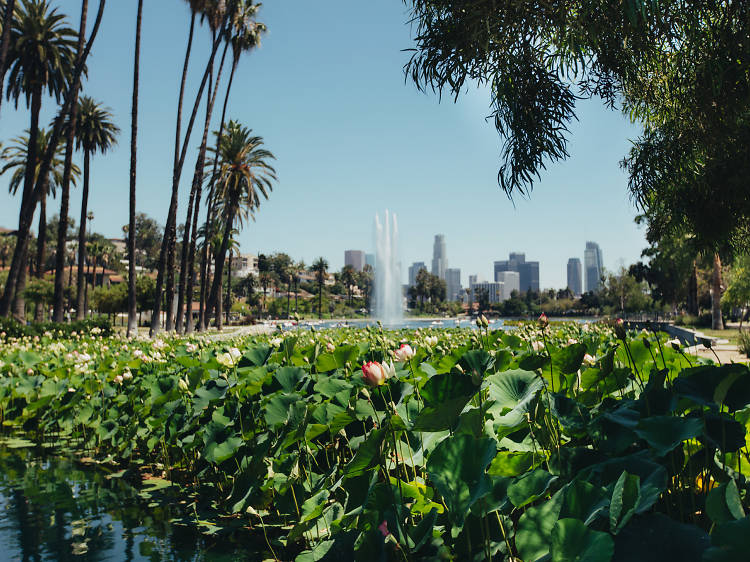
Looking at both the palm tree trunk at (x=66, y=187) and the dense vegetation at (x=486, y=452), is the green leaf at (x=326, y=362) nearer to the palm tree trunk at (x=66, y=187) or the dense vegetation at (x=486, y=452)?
the dense vegetation at (x=486, y=452)

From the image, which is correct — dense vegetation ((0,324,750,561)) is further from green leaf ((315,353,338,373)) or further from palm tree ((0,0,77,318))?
palm tree ((0,0,77,318))

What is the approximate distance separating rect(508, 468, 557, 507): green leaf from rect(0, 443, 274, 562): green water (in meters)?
2.17

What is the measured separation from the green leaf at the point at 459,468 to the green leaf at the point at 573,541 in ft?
1.04

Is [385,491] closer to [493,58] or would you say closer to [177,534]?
[177,534]

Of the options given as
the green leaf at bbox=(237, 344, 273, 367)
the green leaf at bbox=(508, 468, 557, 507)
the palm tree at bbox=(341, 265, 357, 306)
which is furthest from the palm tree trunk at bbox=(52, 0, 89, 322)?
the palm tree at bbox=(341, 265, 357, 306)

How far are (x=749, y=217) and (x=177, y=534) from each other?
8592mm

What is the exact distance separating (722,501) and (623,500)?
23 centimetres

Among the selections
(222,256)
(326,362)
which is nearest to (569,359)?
(326,362)

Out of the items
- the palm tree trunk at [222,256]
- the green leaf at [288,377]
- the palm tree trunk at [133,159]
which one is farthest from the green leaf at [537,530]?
the palm tree trunk at [222,256]

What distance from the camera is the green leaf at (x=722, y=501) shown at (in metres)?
1.28

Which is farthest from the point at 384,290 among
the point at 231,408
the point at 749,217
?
the point at 231,408

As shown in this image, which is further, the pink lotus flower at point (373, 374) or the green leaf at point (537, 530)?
the pink lotus flower at point (373, 374)

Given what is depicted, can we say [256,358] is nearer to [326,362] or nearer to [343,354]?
[326,362]

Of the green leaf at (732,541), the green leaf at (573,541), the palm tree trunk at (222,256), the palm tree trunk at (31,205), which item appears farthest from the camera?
the palm tree trunk at (222,256)
